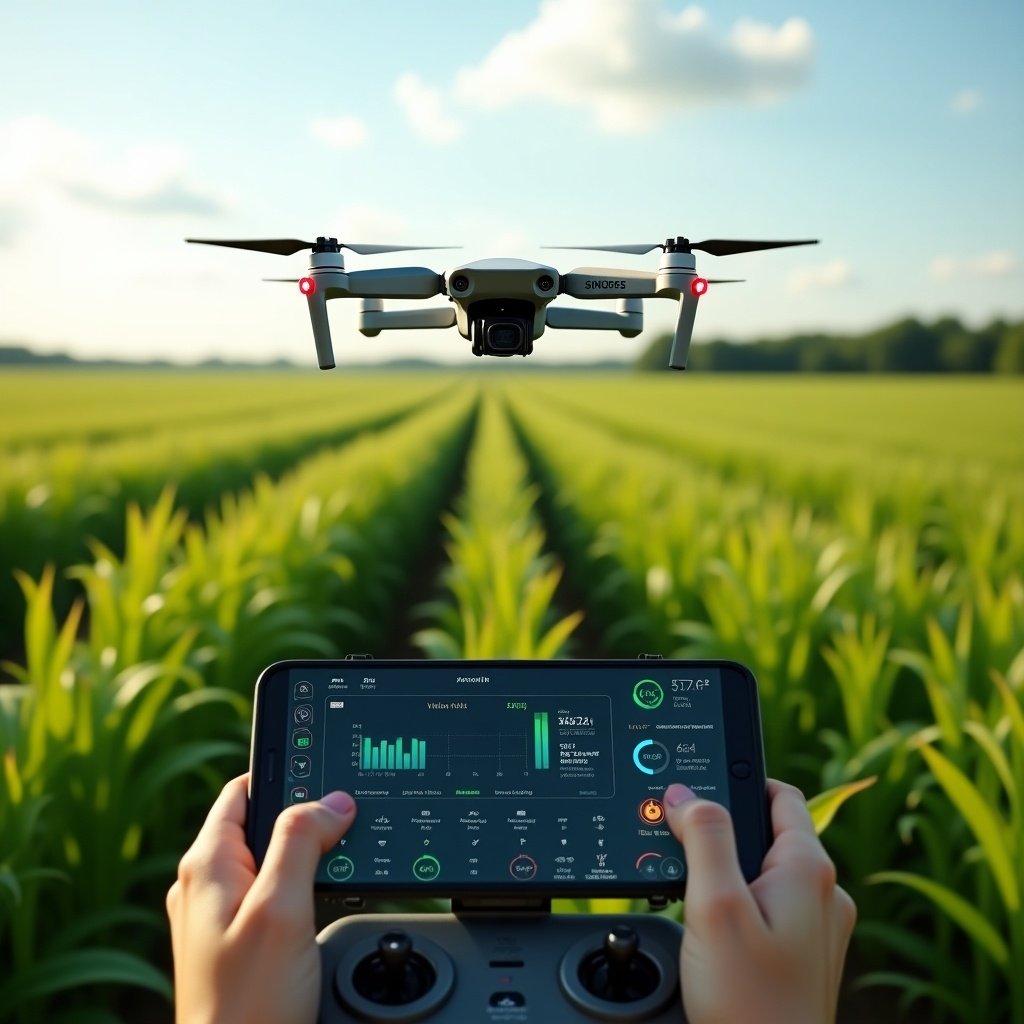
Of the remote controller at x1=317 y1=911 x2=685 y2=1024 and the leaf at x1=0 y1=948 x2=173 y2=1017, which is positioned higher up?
the remote controller at x1=317 y1=911 x2=685 y2=1024

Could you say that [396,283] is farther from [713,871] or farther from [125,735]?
[125,735]

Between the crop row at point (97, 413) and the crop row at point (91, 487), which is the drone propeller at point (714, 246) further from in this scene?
the crop row at point (97, 413)

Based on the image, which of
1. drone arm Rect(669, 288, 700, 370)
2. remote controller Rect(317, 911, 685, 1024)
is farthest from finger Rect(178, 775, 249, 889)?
drone arm Rect(669, 288, 700, 370)

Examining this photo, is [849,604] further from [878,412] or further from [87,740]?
[878,412]

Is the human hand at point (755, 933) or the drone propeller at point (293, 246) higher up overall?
the drone propeller at point (293, 246)

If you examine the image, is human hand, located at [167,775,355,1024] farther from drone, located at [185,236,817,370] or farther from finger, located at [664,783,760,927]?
drone, located at [185,236,817,370]

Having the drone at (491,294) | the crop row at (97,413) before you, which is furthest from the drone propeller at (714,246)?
the crop row at (97,413)
